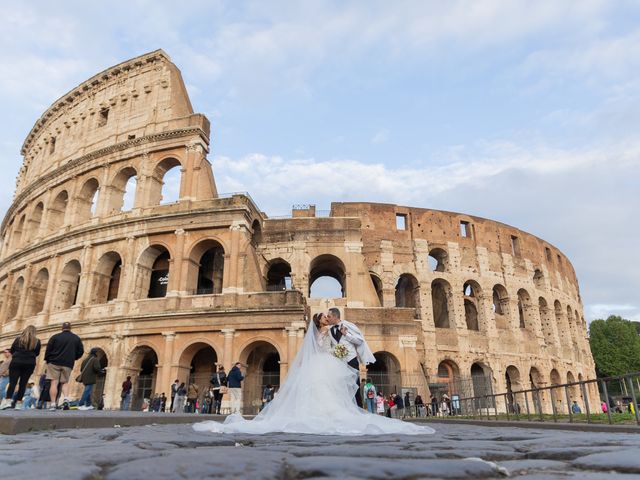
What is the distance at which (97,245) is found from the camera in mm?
20922

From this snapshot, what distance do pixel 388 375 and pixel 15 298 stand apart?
20.3 m

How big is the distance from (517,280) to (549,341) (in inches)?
183

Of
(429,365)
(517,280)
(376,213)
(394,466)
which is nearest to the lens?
(394,466)

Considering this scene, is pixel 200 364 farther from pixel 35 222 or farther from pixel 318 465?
pixel 318 465

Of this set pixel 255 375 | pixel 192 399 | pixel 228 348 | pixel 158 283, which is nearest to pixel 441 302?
pixel 255 375

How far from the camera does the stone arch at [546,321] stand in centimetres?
2844

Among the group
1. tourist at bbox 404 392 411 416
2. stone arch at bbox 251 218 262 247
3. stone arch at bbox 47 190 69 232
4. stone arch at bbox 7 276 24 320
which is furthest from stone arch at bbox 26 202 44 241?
tourist at bbox 404 392 411 416

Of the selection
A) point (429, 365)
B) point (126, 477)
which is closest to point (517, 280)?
point (429, 365)

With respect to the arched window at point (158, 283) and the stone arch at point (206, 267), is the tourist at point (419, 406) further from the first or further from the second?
the arched window at point (158, 283)

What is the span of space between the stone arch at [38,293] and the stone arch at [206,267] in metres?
8.26

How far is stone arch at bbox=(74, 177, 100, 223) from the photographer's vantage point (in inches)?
910

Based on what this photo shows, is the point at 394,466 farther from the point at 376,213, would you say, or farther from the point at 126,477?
the point at 376,213

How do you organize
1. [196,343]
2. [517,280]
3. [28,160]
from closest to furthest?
[196,343] → [517,280] → [28,160]

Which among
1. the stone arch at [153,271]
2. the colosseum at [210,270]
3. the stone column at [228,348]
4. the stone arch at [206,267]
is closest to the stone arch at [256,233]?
the colosseum at [210,270]
